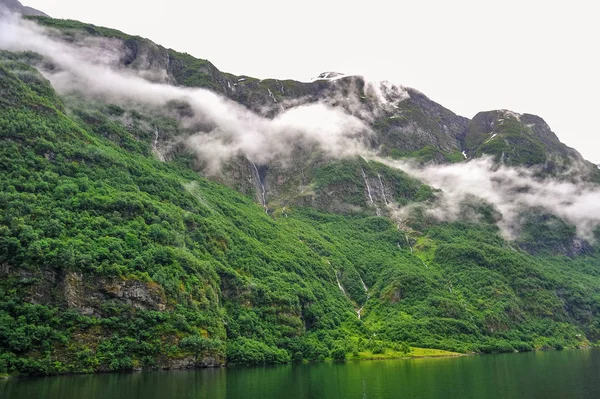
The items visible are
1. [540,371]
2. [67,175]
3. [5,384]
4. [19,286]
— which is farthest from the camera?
[67,175]

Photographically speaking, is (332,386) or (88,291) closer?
(332,386)

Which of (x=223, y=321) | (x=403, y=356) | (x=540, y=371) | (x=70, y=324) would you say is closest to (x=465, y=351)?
(x=403, y=356)

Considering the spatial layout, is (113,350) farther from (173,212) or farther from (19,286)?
(173,212)

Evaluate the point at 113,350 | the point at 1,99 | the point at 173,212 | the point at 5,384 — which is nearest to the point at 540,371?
the point at 113,350

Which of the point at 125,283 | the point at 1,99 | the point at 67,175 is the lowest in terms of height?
the point at 125,283

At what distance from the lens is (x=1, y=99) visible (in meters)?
150

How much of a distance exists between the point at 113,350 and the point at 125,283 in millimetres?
16176

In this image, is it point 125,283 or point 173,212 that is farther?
point 173,212

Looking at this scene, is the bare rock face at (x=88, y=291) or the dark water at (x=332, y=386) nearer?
the dark water at (x=332, y=386)

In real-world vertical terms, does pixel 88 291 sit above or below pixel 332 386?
above

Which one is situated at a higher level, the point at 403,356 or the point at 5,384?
the point at 5,384

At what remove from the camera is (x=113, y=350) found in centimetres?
9569

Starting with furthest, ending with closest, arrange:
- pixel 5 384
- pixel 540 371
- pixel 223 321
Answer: pixel 223 321
pixel 540 371
pixel 5 384

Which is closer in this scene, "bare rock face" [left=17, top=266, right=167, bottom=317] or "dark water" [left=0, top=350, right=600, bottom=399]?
"dark water" [left=0, top=350, right=600, bottom=399]
